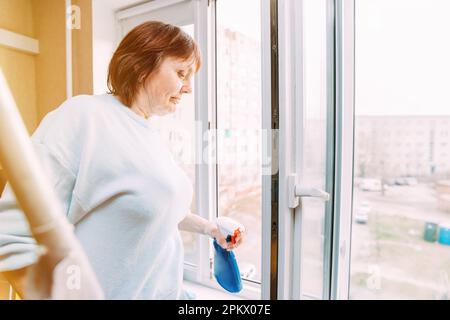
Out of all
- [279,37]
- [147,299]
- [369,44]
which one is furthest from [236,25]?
[147,299]

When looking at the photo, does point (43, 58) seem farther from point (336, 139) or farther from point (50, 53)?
point (336, 139)

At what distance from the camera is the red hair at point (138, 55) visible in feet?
1.63

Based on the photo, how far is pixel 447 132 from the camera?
0.79 meters

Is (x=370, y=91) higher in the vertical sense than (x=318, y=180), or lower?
higher

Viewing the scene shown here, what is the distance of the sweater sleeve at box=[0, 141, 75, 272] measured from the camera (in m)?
0.40

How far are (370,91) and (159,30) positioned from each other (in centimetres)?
66

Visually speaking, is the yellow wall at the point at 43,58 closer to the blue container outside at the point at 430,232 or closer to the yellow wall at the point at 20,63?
the yellow wall at the point at 20,63

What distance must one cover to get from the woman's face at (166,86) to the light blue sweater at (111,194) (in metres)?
0.04

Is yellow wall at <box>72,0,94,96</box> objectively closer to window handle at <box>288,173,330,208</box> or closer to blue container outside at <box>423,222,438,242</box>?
window handle at <box>288,173,330,208</box>

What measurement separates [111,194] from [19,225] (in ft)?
0.45

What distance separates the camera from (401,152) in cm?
86

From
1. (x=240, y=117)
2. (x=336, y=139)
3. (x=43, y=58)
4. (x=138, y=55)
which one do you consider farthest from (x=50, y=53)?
(x=336, y=139)
